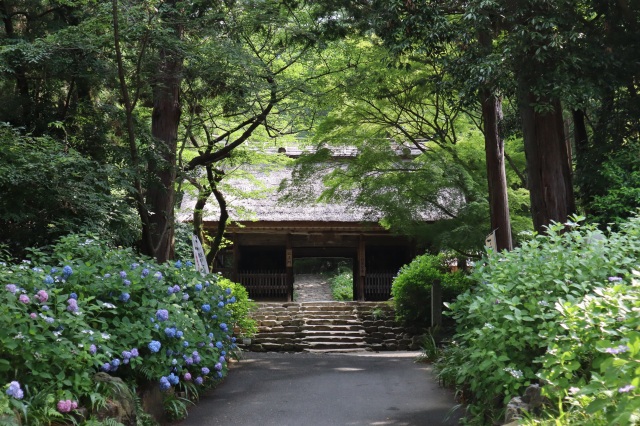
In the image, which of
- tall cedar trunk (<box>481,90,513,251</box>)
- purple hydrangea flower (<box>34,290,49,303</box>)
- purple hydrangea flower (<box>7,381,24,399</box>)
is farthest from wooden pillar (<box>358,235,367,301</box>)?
purple hydrangea flower (<box>7,381,24,399</box>)

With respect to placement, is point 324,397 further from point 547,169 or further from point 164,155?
point 164,155

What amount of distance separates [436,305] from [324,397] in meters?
7.59

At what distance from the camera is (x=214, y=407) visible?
26.5ft

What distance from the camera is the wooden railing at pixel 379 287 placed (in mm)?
22891

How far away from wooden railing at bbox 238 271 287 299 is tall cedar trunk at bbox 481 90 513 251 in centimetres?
1160

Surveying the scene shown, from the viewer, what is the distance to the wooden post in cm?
1580

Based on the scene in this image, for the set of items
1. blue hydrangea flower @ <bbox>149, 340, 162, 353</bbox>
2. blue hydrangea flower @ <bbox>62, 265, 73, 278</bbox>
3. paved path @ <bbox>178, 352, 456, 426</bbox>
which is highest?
blue hydrangea flower @ <bbox>62, 265, 73, 278</bbox>

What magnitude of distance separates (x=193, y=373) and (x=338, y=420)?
187cm

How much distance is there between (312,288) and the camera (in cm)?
3616

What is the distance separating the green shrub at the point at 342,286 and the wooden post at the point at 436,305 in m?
14.5

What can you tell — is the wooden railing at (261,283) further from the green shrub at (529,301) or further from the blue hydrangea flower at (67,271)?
the green shrub at (529,301)

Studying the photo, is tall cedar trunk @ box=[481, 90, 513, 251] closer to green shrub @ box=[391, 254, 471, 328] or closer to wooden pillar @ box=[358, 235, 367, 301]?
green shrub @ box=[391, 254, 471, 328]

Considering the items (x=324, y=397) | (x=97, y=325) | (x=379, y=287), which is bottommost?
(x=324, y=397)

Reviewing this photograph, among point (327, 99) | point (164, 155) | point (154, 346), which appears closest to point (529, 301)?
point (154, 346)
